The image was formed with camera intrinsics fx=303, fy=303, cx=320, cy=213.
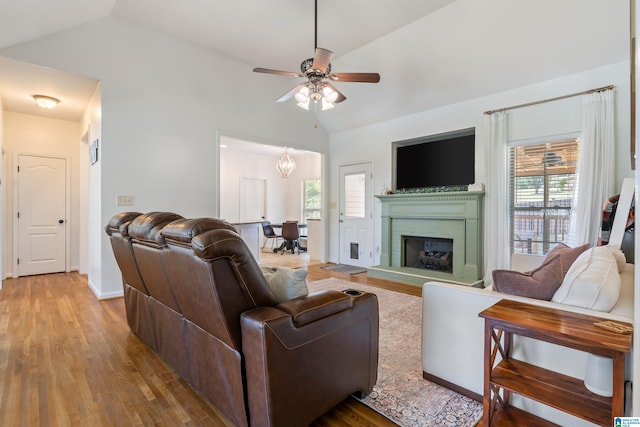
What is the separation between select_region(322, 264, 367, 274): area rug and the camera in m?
5.60

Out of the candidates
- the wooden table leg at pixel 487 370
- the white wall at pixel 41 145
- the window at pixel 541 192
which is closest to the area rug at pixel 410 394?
the wooden table leg at pixel 487 370

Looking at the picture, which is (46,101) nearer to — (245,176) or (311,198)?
(245,176)

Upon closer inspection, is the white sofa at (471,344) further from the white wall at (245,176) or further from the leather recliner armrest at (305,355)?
the white wall at (245,176)

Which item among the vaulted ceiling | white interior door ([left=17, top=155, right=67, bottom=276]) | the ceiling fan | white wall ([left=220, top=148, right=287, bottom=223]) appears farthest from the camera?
white wall ([left=220, top=148, right=287, bottom=223])

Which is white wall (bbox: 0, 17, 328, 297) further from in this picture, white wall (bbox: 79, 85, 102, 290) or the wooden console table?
the wooden console table

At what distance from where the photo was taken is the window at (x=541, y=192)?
12.4ft

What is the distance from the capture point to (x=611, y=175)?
3.33 m

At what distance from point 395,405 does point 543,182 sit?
143 inches

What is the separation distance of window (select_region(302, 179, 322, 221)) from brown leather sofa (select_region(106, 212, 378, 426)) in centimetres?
770

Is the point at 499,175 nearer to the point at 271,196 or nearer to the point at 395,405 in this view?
the point at 395,405

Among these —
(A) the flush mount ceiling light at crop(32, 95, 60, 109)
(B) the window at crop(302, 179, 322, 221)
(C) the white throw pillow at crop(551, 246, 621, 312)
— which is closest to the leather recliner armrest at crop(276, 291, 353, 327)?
(C) the white throw pillow at crop(551, 246, 621, 312)

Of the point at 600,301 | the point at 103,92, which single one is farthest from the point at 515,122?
the point at 103,92

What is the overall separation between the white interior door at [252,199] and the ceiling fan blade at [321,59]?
253 inches

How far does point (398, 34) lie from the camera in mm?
4090
